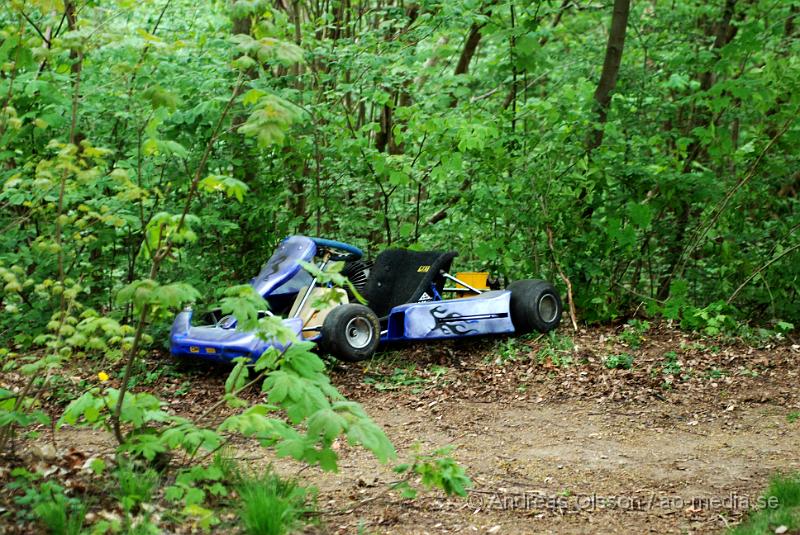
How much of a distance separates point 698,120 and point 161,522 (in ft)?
32.1

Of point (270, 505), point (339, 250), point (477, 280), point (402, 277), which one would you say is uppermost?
Result: point (339, 250)

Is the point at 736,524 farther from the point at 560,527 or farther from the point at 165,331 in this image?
the point at 165,331

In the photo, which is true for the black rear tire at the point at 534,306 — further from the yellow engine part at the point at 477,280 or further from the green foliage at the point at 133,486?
the green foliage at the point at 133,486

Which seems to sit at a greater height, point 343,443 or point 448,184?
point 448,184

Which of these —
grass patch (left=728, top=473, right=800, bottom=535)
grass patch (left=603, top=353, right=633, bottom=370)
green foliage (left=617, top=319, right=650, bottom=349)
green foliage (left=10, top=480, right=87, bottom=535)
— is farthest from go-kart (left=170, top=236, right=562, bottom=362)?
grass patch (left=728, top=473, right=800, bottom=535)

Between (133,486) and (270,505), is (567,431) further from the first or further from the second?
(133,486)

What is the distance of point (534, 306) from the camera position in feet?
29.6

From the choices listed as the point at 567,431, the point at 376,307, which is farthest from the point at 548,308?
the point at 567,431

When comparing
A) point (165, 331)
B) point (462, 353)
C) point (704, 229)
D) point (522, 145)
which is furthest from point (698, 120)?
point (165, 331)

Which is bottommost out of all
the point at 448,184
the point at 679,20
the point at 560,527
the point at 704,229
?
the point at 560,527

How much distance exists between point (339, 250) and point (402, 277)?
708mm

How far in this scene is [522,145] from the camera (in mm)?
10133

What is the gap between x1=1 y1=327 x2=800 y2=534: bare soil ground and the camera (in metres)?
4.93

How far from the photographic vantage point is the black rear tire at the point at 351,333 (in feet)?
26.0
